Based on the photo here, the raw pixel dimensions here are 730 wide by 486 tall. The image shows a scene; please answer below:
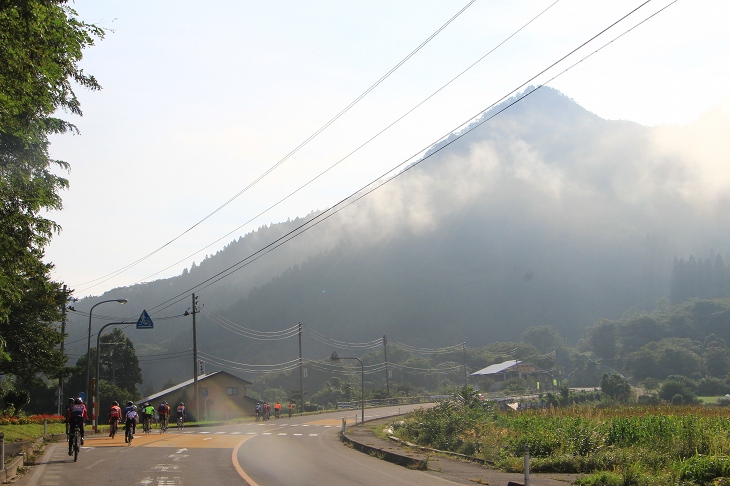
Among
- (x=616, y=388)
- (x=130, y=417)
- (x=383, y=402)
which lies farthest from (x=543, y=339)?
(x=130, y=417)

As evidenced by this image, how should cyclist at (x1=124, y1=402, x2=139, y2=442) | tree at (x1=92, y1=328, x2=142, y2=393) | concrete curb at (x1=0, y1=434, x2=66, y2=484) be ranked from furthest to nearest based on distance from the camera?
tree at (x1=92, y1=328, x2=142, y2=393) → cyclist at (x1=124, y1=402, x2=139, y2=442) → concrete curb at (x1=0, y1=434, x2=66, y2=484)

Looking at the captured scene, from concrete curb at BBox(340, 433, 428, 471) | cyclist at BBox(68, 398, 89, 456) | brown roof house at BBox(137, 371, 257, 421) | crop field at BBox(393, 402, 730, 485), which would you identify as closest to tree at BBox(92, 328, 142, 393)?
brown roof house at BBox(137, 371, 257, 421)

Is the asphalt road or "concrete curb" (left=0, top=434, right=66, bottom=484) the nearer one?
"concrete curb" (left=0, top=434, right=66, bottom=484)

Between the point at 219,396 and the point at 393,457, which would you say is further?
the point at 219,396

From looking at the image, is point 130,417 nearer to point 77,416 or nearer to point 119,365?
point 77,416

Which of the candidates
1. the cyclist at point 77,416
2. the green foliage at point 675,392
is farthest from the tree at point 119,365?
the cyclist at point 77,416

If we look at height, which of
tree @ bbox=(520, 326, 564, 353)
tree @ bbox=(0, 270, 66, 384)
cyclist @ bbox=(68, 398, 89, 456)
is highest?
tree @ bbox=(520, 326, 564, 353)

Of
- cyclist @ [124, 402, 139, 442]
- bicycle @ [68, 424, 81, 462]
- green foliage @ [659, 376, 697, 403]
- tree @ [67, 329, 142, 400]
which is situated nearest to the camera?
bicycle @ [68, 424, 81, 462]

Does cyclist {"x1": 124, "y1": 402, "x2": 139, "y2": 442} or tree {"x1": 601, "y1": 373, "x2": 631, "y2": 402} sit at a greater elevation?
cyclist {"x1": 124, "y1": 402, "x2": 139, "y2": 442}

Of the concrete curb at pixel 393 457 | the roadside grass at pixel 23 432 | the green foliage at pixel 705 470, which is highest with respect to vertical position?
the roadside grass at pixel 23 432

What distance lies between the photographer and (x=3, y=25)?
12.0 m

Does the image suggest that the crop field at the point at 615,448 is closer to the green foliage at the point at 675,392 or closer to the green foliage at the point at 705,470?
the green foliage at the point at 705,470

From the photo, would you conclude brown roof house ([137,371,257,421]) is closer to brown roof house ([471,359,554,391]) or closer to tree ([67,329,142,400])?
tree ([67,329,142,400])

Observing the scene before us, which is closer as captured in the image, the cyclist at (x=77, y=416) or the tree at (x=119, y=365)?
the cyclist at (x=77, y=416)
